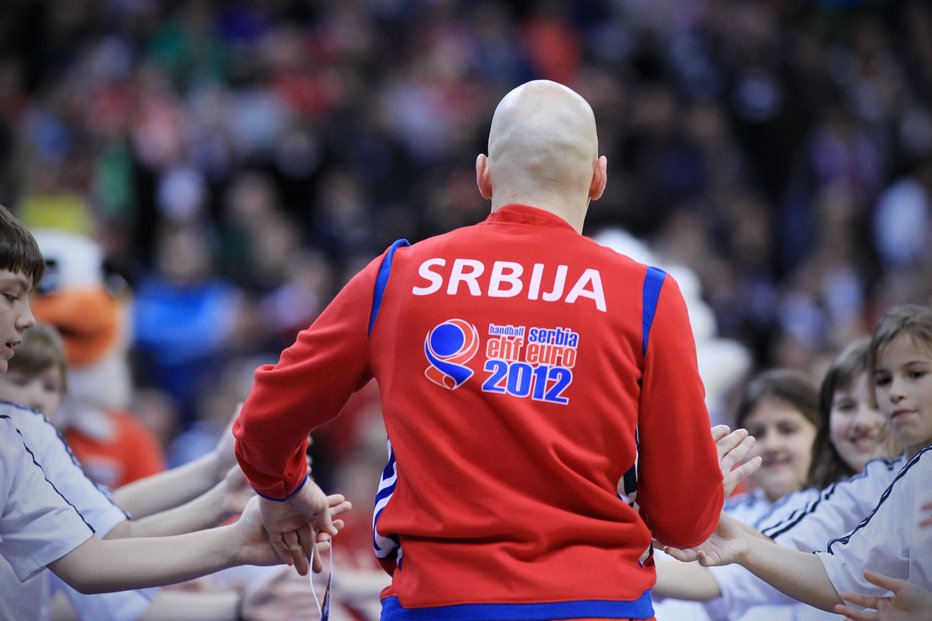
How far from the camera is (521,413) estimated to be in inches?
124

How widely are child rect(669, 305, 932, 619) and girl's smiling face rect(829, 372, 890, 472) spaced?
0.60 metres

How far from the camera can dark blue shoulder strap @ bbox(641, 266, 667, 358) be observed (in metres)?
3.24

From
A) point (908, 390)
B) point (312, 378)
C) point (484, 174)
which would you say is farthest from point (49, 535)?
point (908, 390)

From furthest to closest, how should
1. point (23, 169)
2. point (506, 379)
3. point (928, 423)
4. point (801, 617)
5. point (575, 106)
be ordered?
point (23, 169) < point (801, 617) < point (928, 423) < point (575, 106) < point (506, 379)

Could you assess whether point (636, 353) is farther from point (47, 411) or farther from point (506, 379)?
point (47, 411)

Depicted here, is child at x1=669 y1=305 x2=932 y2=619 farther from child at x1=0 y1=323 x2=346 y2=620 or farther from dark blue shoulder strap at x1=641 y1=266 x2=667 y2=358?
child at x1=0 y1=323 x2=346 y2=620

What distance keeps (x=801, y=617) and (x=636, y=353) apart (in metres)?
1.85

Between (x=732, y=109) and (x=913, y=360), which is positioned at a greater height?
(x=732, y=109)

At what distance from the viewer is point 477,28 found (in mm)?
14328

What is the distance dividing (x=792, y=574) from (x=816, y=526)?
1.84 ft

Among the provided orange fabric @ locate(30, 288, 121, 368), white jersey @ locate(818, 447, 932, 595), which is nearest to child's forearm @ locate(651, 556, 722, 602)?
white jersey @ locate(818, 447, 932, 595)

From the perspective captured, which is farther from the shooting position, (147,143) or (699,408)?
(147,143)

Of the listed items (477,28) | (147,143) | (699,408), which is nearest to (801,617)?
(699,408)

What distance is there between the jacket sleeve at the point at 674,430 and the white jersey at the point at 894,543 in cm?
68
